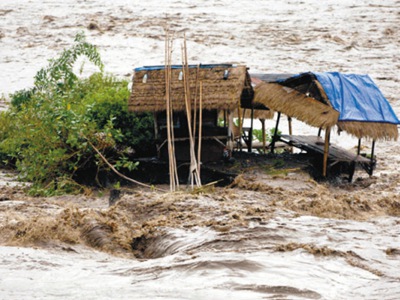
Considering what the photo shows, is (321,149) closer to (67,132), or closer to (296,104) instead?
(296,104)

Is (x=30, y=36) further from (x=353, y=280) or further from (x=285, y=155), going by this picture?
(x=353, y=280)

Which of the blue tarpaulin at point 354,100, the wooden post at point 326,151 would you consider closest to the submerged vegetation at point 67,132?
the wooden post at point 326,151

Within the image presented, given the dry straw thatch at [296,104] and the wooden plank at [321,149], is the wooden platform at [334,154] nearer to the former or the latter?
the wooden plank at [321,149]

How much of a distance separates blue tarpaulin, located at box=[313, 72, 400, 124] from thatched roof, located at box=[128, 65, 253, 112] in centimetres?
158

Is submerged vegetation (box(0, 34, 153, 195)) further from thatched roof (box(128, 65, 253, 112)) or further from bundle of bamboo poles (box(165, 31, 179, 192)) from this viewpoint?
bundle of bamboo poles (box(165, 31, 179, 192))

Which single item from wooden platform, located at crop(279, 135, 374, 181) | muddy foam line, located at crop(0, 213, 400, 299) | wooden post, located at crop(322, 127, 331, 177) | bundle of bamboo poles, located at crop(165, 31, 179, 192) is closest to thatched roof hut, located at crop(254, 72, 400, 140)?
wooden post, located at crop(322, 127, 331, 177)

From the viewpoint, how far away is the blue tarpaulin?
494 inches

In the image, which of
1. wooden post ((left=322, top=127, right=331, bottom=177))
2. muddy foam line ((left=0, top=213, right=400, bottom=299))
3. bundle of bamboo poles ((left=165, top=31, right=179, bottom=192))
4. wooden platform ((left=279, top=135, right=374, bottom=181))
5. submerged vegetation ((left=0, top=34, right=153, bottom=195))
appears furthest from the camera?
wooden platform ((left=279, top=135, right=374, bottom=181))

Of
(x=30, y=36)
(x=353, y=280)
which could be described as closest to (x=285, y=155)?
(x=353, y=280)

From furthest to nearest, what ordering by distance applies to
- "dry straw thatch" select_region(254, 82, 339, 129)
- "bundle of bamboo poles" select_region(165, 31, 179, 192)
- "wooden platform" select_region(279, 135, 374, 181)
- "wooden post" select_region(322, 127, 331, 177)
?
"wooden platform" select_region(279, 135, 374, 181)
"wooden post" select_region(322, 127, 331, 177)
"dry straw thatch" select_region(254, 82, 339, 129)
"bundle of bamboo poles" select_region(165, 31, 179, 192)

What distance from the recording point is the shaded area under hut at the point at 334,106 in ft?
40.6

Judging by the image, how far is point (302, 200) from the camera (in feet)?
30.2

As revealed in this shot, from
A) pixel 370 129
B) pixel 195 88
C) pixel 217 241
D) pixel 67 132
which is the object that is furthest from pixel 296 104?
pixel 217 241

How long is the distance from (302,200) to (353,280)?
12.0 ft
